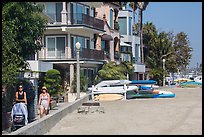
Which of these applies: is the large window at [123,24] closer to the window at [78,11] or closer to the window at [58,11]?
the window at [78,11]

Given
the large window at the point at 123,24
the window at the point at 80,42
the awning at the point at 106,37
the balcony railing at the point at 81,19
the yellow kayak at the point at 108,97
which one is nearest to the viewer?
the yellow kayak at the point at 108,97

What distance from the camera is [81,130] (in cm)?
1359

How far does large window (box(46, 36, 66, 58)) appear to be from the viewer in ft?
118

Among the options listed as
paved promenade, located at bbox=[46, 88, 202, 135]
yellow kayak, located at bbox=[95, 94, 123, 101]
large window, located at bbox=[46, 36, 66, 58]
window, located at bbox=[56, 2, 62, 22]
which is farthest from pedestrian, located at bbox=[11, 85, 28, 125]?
window, located at bbox=[56, 2, 62, 22]

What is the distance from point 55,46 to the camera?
35938 millimetres

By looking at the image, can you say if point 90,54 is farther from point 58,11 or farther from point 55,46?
point 58,11

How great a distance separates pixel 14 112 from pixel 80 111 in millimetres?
5870

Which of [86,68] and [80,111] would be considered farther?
[86,68]

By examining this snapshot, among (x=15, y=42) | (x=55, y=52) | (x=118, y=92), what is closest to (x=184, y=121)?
(x=15, y=42)

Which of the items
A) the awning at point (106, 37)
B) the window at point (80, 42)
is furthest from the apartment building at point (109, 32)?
the window at point (80, 42)

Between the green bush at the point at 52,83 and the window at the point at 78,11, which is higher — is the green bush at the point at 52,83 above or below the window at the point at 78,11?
below

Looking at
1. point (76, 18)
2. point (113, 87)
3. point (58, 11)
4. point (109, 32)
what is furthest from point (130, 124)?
point (109, 32)

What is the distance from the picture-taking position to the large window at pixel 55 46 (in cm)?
3591

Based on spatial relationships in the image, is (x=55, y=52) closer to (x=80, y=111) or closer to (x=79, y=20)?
(x=79, y=20)
